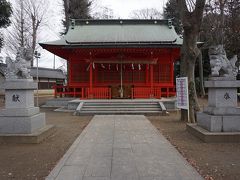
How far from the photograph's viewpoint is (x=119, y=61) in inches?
945

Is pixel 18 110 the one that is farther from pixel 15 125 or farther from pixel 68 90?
pixel 68 90

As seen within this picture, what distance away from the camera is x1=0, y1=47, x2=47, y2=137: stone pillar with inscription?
979 centimetres

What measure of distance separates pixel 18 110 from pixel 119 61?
14691 millimetres

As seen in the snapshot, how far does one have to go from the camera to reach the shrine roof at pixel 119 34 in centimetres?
2325

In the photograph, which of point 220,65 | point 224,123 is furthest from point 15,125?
point 220,65

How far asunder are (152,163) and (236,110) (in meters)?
4.17

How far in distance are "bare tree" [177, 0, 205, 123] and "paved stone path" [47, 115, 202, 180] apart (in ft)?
14.6

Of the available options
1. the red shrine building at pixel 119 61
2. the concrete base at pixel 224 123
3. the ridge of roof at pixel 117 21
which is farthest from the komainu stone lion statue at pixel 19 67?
the ridge of roof at pixel 117 21

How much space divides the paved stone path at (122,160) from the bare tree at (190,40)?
4464mm

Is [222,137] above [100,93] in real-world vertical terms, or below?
below

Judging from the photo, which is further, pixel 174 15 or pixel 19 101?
pixel 174 15

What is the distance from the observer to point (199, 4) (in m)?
13.7

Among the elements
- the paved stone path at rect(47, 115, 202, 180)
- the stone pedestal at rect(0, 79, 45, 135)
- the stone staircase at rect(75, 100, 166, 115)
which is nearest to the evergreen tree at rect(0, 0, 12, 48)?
the stone staircase at rect(75, 100, 166, 115)

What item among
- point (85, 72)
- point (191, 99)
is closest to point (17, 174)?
point (191, 99)
